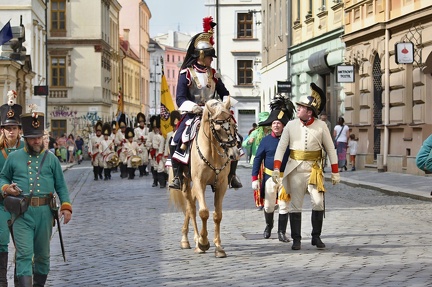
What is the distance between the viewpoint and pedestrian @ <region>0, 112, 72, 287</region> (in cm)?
923

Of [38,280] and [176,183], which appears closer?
[38,280]

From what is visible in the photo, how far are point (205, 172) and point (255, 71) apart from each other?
58.3 metres

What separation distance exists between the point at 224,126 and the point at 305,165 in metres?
1.25

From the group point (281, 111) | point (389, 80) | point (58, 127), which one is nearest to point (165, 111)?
point (389, 80)

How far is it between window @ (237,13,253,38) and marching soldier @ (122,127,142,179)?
126ft

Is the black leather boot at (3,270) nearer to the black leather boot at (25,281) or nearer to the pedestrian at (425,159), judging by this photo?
the black leather boot at (25,281)

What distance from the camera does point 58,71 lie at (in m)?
76.4

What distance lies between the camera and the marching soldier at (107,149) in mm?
35188

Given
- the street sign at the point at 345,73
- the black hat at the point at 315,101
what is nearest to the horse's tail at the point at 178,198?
the black hat at the point at 315,101

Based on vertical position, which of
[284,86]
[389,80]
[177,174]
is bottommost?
[177,174]

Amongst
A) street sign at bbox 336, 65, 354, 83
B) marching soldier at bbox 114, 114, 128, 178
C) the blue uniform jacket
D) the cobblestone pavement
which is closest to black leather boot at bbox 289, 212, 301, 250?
the cobblestone pavement

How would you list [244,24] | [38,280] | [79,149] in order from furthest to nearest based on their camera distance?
[244,24]
[79,149]
[38,280]

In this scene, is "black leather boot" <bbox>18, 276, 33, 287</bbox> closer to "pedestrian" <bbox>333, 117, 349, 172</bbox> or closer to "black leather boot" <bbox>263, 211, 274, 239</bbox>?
"black leather boot" <bbox>263, 211, 274, 239</bbox>

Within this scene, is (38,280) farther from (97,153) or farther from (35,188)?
(97,153)
